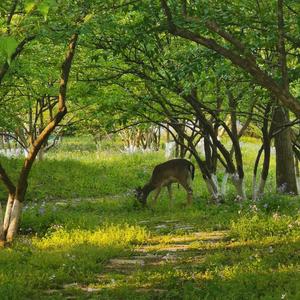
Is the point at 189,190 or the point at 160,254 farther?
the point at 189,190

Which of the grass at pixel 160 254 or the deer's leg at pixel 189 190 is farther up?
the deer's leg at pixel 189 190

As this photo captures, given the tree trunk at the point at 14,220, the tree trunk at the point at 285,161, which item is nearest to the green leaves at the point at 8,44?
the tree trunk at the point at 14,220

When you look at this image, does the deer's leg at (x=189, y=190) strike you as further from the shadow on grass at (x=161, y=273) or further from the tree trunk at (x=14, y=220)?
the tree trunk at (x=14, y=220)

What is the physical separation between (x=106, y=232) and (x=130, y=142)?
36.8 m

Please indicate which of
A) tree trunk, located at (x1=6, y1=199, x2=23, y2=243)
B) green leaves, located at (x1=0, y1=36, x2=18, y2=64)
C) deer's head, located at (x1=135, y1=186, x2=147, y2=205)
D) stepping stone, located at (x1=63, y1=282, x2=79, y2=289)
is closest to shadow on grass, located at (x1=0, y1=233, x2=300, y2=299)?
stepping stone, located at (x1=63, y1=282, x2=79, y2=289)

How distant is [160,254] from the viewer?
9.87m

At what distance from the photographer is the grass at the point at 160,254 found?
7.46 m

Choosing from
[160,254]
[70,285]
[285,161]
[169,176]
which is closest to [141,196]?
[169,176]

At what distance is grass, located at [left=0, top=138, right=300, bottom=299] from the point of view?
7.46 metres

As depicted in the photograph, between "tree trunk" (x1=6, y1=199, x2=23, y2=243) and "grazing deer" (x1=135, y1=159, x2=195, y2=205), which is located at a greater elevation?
"grazing deer" (x1=135, y1=159, x2=195, y2=205)

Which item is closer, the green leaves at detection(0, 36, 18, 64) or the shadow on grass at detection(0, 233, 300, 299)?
the green leaves at detection(0, 36, 18, 64)

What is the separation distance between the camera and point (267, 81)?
22.7 feet

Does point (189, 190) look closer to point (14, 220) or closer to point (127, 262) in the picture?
point (14, 220)

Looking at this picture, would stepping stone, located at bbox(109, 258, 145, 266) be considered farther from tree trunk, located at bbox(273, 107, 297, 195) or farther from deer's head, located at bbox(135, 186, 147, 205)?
tree trunk, located at bbox(273, 107, 297, 195)
